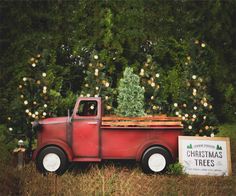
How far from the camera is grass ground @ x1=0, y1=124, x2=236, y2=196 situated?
183 inches

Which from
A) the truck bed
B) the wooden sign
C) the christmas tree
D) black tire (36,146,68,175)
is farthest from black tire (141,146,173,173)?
black tire (36,146,68,175)

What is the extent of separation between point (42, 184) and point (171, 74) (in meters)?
5.10

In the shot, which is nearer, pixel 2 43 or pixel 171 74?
pixel 171 74

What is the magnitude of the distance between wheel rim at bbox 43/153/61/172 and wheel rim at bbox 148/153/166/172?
5.46 ft

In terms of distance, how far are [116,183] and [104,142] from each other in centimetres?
88

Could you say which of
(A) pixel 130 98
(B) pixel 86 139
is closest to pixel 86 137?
(B) pixel 86 139

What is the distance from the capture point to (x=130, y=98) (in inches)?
262

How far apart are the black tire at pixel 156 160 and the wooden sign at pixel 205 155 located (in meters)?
0.28

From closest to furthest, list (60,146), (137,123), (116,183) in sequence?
(116,183) < (60,146) < (137,123)

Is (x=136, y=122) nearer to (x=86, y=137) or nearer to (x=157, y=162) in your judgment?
(x=157, y=162)

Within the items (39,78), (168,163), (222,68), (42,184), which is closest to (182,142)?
(168,163)

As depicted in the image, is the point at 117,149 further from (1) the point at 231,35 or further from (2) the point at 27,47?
(1) the point at 231,35

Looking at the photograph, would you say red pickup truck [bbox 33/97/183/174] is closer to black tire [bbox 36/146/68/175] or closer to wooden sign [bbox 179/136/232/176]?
black tire [bbox 36/146/68/175]

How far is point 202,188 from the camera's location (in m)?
4.80
